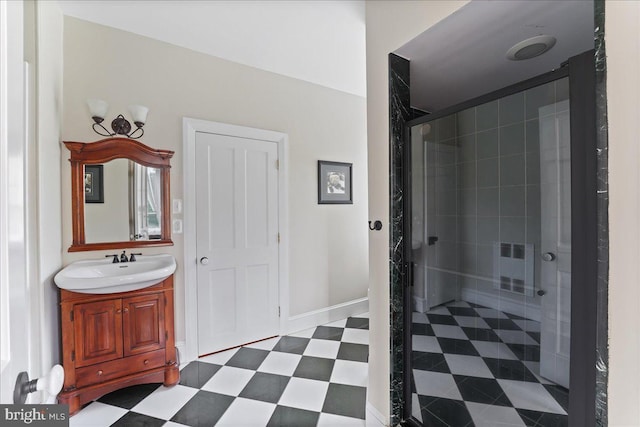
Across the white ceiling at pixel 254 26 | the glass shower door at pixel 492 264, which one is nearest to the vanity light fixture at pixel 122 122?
the white ceiling at pixel 254 26

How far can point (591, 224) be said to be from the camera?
962mm

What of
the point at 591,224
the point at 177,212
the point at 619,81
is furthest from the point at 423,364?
the point at 177,212

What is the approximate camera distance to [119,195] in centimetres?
222

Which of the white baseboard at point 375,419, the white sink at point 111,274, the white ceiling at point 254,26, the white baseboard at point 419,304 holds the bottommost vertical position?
the white baseboard at point 375,419

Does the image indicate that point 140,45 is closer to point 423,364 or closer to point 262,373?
point 262,373

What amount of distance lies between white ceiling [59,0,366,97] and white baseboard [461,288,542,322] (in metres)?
2.05

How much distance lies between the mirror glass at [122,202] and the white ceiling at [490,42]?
210cm

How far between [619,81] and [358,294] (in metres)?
3.05

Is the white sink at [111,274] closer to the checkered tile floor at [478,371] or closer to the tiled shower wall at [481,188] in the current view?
the checkered tile floor at [478,371]

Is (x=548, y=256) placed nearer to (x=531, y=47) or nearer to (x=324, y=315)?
(x=531, y=47)

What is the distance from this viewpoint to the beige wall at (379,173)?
5.18ft

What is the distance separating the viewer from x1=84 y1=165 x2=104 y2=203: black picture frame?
82.6 inches

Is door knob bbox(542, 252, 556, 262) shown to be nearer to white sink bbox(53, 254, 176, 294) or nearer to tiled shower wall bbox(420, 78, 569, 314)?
tiled shower wall bbox(420, 78, 569, 314)

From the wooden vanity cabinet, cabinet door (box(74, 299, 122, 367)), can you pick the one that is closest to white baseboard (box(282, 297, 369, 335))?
the wooden vanity cabinet
